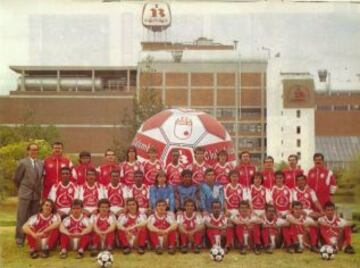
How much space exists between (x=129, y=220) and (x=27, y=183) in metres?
1.25

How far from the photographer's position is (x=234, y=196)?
7609 mm

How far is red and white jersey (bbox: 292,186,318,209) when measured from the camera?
25.2 ft

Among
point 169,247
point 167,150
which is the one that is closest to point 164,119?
point 167,150

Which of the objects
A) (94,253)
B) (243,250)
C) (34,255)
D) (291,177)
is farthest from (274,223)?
(34,255)

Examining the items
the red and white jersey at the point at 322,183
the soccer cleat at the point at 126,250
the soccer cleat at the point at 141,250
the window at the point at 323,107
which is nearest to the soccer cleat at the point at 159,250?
the soccer cleat at the point at 141,250

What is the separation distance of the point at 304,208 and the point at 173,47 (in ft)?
33.3

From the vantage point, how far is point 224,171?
7824mm

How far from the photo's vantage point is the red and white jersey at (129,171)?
25.1 feet

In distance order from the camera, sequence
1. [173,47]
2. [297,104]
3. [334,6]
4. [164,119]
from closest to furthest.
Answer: [164,119]
[334,6]
[173,47]
[297,104]

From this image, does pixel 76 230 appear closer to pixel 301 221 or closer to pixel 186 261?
pixel 186 261

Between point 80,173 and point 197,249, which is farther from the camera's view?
point 80,173

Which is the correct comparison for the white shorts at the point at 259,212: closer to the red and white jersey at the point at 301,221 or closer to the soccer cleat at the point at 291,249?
the red and white jersey at the point at 301,221

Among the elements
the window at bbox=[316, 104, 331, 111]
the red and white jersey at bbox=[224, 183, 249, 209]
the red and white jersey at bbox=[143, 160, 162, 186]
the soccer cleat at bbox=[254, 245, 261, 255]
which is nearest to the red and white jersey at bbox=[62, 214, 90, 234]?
the red and white jersey at bbox=[143, 160, 162, 186]

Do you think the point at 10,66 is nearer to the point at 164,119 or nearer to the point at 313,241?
the point at 164,119
